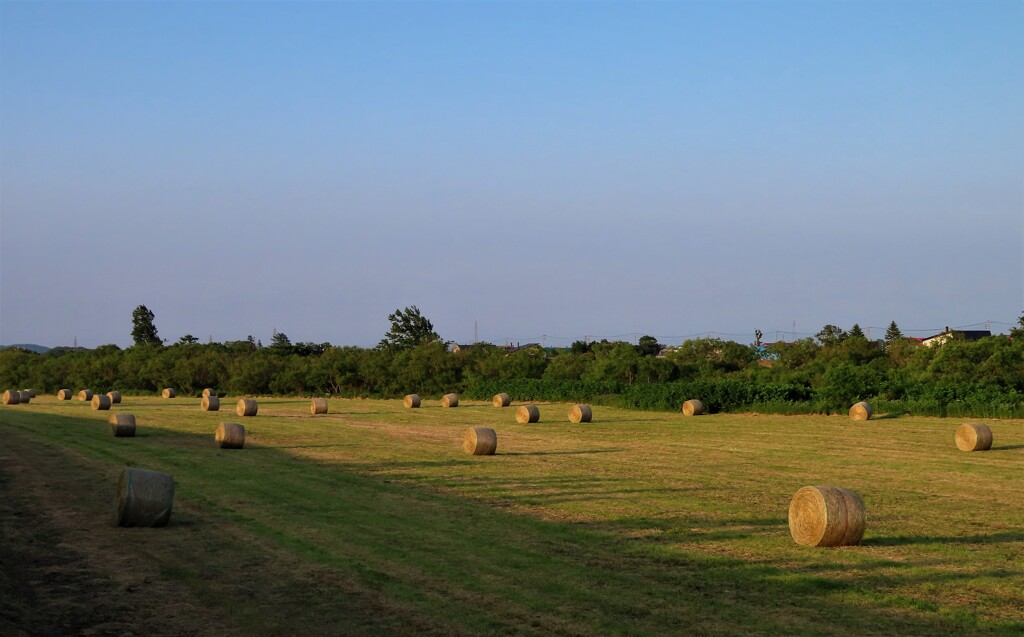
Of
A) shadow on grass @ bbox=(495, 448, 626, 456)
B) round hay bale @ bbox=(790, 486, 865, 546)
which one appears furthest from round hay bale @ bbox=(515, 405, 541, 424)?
round hay bale @ bbox=(790, 486, 865, 546)

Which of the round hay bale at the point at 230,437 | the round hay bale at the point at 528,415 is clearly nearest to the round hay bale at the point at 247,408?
the round hay bale at the point at 528,415

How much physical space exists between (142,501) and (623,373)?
148ft

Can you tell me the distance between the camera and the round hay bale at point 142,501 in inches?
530

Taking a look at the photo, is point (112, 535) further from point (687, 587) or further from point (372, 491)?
point (687, 587)

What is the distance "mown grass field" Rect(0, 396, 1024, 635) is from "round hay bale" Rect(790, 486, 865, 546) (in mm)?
197

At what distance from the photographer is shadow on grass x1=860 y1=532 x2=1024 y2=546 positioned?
12680mm

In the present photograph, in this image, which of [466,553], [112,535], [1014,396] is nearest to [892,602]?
[466,553]

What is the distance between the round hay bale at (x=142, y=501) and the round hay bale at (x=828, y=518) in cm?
868

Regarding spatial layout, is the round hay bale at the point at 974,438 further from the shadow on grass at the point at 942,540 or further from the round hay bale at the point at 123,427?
the round hay bale at the point at 123,427

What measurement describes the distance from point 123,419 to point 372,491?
50.4 feet

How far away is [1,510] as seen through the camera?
1516cm

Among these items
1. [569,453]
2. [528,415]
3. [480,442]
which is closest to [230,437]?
[480,442]

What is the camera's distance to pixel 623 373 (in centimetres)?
5700

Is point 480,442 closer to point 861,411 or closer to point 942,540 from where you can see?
point 942,540
